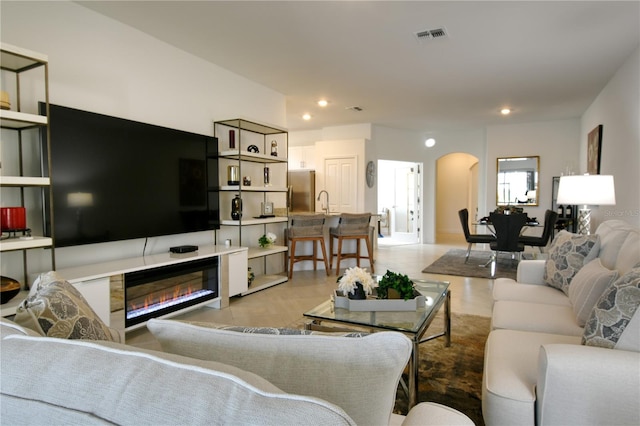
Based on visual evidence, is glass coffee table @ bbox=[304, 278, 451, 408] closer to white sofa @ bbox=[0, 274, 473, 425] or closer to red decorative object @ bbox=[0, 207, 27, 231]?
white sofa @ bbox=[0, 274, 473, 425]

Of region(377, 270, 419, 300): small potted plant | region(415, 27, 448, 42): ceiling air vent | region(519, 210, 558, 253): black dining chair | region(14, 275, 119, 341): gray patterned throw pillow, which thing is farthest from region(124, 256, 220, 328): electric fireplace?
region(519, 210, 558, 253): black dining chair

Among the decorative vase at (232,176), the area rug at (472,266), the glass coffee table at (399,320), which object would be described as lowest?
the area rug at (472,266)

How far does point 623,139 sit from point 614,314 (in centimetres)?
367

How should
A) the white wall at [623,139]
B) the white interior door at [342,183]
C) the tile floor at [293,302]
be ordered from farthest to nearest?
the white interior door at [342,183], the white wall at [623,139], the tile floor at [293,302]

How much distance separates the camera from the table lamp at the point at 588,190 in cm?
346

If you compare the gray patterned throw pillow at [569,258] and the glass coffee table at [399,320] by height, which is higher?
the gray patterned throw pillow at [569,258]

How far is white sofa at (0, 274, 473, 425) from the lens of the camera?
531 mm

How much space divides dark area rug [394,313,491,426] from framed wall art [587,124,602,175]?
11.6ft

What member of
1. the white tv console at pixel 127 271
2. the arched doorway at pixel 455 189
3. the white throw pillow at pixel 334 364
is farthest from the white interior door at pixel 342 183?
the white throw pillow at pixel 334 364

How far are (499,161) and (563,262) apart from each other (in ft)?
19.3

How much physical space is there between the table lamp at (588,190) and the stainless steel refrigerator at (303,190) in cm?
519

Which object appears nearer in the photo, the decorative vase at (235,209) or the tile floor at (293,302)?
the tile floor at (293,302)

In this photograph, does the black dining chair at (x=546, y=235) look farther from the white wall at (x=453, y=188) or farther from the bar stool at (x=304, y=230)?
the white wall at (x=453, y=188)

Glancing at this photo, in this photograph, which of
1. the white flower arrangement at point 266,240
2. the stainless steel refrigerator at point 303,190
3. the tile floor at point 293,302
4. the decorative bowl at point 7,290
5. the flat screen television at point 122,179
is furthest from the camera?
the stainless steel refrigerator at point 303,190
